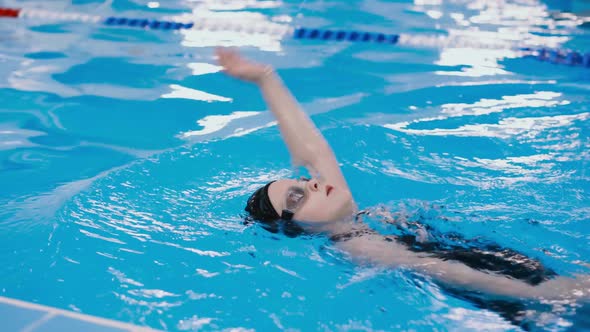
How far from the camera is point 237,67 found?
3.29 m

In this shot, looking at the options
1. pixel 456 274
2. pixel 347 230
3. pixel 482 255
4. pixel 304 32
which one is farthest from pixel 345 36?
pixel 456 274

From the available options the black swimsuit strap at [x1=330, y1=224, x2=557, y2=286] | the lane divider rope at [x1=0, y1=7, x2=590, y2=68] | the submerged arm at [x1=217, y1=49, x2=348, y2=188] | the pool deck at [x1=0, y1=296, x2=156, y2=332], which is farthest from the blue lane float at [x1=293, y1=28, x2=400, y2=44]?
the pool deck at [x1=0, y1=296, x2=156, y2=332]

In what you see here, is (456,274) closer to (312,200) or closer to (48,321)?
(312,200)

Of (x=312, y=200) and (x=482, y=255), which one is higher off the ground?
(x=312, y=200)

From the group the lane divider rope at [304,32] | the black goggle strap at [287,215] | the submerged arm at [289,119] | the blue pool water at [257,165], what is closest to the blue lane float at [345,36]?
the lane divider rope at [304,32]

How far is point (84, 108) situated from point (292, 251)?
2676 millimetres

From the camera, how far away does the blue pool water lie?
293 cm

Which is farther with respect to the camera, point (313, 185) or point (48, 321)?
point (313, 185)

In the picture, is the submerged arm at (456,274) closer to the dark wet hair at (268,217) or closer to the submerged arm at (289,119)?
the dark wet hair at (268,217)

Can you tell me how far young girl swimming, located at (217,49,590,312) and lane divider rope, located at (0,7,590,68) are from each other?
381cm

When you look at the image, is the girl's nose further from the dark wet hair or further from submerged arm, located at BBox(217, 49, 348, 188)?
submerged arm, located at BBox(217, 49, 348, 188)

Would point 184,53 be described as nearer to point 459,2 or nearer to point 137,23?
point 137,23

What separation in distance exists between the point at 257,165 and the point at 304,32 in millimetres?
3382

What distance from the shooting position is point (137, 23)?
7.90 meters
